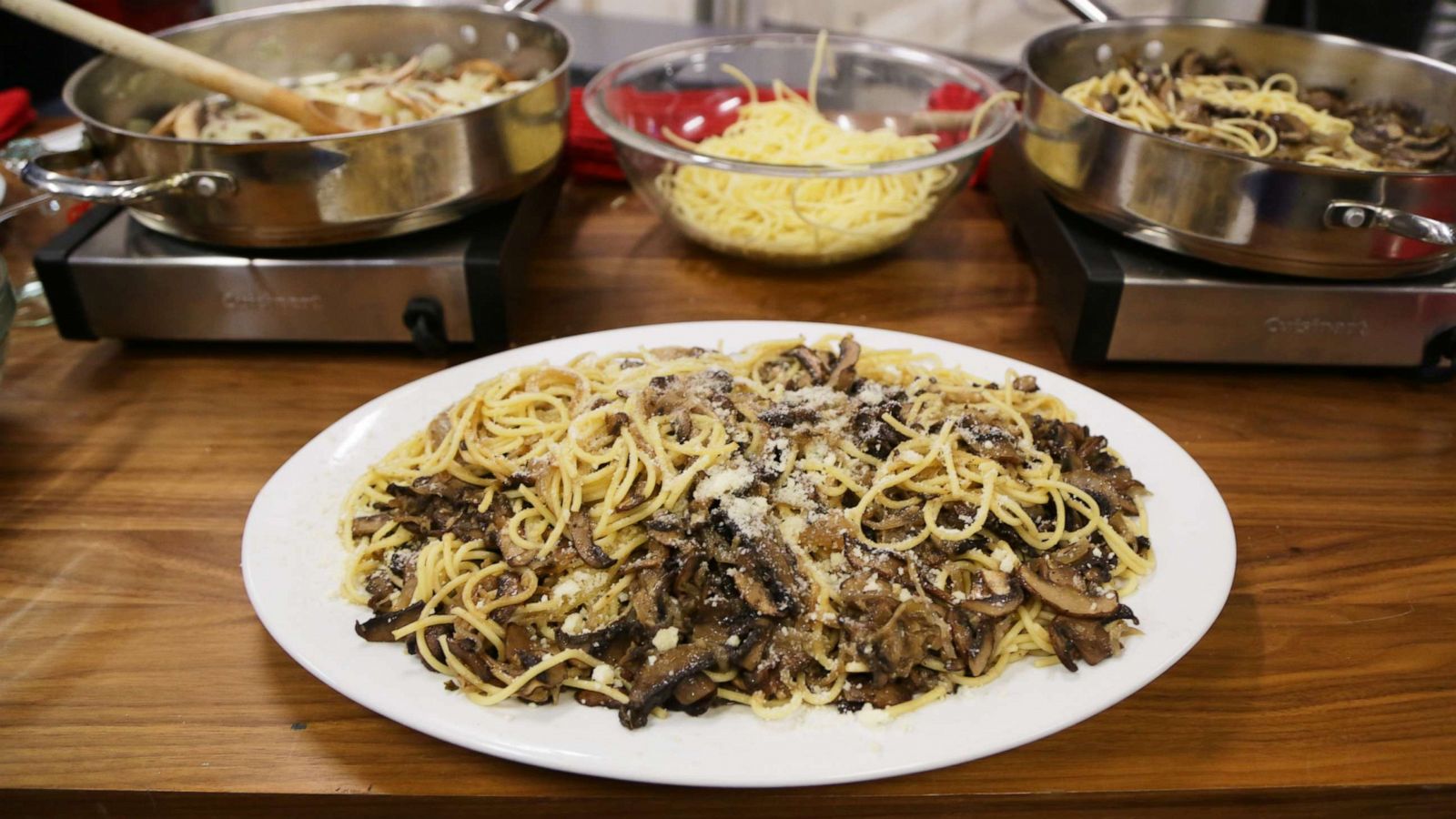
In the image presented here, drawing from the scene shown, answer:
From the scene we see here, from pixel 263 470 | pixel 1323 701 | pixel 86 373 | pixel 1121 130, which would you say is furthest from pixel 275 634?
pixel 1121 130

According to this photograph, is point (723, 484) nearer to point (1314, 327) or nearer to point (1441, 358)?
point (1314, 327)

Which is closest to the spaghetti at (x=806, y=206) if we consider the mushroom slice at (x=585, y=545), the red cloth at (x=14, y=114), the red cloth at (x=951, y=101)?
the red cloth at (x=951, y=101)

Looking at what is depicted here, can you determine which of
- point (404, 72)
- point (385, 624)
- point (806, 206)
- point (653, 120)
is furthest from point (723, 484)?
point (404, 72)

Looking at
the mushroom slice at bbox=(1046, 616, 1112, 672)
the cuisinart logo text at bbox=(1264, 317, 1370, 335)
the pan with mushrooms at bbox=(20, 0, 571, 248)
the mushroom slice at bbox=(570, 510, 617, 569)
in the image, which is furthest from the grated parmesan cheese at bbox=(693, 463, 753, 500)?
the cuisinart logo text at bbox=(1264, 317, 1370, 335)

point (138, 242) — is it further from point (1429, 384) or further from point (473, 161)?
point (1429, 384)

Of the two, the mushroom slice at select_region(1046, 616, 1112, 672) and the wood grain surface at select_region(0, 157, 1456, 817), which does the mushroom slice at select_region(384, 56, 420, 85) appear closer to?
the wood grain surface at select_region(0, 157, 1456, 817)

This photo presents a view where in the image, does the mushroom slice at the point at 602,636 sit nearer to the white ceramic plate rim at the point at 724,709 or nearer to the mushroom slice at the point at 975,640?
the white ceramic plate rim at the point at 724,709
